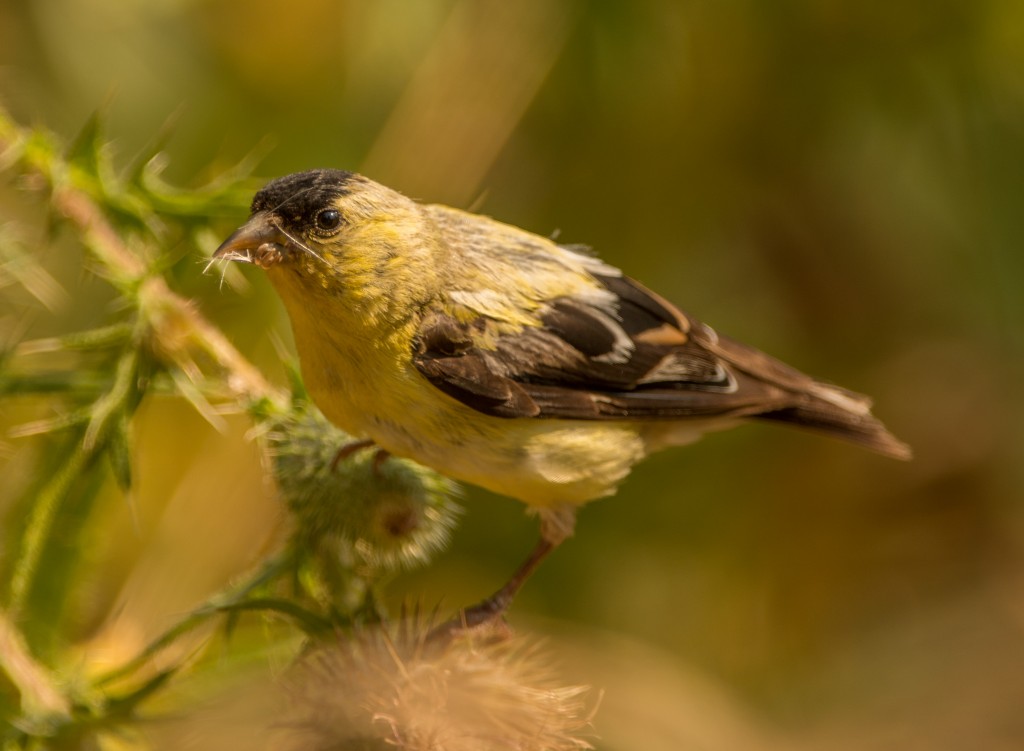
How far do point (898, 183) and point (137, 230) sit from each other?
343cm

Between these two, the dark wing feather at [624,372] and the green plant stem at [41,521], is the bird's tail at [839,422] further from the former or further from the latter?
the green plant stem at [41,521]

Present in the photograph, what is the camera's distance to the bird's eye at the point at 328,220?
3.00 metres

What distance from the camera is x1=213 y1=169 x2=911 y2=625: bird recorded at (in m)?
3.04

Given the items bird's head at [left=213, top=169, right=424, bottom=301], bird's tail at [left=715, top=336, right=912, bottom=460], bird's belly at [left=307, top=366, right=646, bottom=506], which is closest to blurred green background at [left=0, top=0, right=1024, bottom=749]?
bird's tail at [left=715, top=336, right=912, bottom=460]

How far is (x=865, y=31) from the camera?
507 centimetres

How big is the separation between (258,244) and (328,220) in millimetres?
210

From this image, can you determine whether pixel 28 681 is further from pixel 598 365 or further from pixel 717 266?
pixel 717 266

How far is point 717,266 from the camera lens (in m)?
5.42

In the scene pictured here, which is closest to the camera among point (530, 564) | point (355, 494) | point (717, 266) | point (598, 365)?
point (355, 494)

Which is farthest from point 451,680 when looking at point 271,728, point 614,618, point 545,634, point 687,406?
point 614,618

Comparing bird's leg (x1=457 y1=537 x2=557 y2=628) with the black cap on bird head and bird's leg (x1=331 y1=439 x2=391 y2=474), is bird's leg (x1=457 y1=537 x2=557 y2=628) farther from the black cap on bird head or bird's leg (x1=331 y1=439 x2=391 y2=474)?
the black cap on bird head

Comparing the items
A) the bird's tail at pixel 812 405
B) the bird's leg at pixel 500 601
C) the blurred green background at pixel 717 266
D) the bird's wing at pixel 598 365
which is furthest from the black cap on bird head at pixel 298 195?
the blurred green background at pixel 717 266

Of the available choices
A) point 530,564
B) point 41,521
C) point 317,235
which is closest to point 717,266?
point 530,564

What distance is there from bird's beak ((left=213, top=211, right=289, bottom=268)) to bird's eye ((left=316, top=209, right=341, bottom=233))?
104 millimetres
